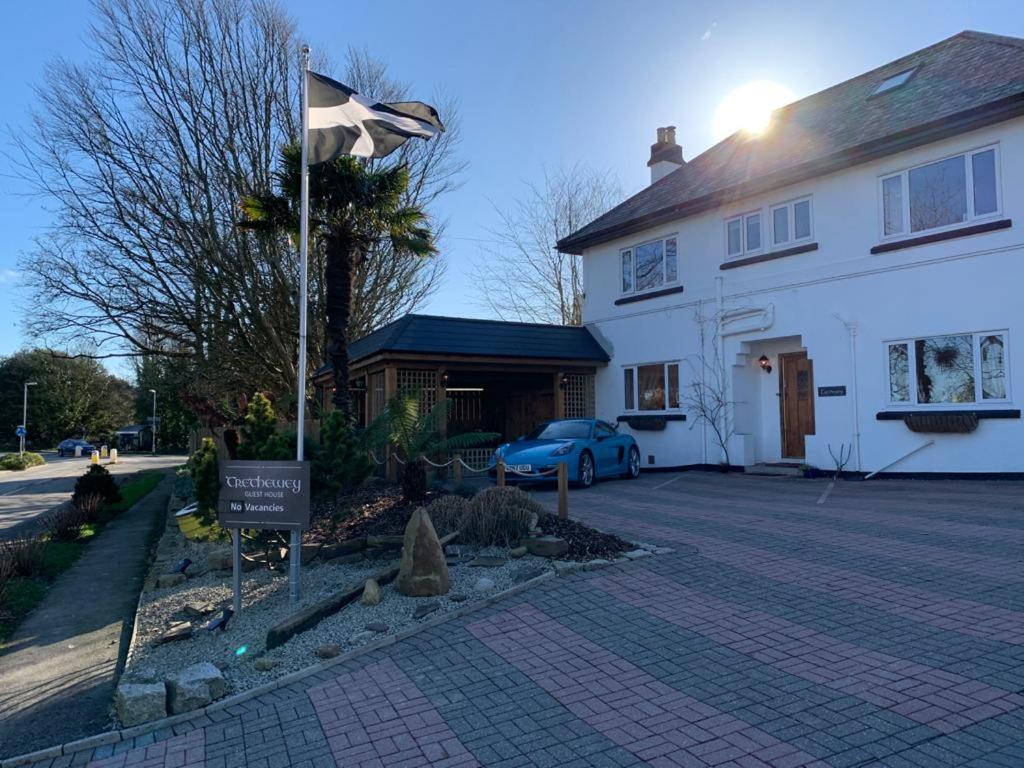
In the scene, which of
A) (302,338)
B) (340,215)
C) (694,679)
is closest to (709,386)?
(340,215)

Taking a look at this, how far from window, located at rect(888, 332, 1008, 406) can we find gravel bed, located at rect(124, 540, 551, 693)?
919cm

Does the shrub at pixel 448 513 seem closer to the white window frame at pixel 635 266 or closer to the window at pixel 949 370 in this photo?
the window at pixel 949 370

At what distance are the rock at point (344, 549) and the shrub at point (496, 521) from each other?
1186mm

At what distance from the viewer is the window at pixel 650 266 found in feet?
57.8

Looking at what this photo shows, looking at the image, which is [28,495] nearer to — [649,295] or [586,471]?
[586,471]

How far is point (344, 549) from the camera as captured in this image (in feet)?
26.6

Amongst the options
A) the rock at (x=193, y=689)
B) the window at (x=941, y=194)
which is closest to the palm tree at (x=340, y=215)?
the rock at (x=193, y=689)

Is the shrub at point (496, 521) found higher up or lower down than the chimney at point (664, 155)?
lower down

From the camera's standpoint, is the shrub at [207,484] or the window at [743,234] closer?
the shrub at [207,484]

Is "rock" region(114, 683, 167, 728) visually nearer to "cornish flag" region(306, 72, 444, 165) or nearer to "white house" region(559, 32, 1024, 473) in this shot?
"cornish flag" region(306, 72, 444, 165)

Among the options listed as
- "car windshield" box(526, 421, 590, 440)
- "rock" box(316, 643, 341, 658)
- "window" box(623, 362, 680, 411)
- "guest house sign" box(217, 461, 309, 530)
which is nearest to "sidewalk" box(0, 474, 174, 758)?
"rock" box(316, 643, 341, 658)

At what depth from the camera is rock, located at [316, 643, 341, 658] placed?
17.1ft

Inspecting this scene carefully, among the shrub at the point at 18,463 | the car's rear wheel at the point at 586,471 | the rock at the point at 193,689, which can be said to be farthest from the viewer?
the shrub at the point at 18,463

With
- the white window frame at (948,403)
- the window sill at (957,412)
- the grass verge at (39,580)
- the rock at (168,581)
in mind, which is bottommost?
the grass verge at (39,580)
